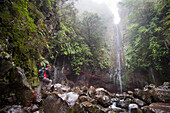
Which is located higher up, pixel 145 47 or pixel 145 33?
pixel 145 33

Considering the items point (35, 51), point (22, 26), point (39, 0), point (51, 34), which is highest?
point (39, 0)

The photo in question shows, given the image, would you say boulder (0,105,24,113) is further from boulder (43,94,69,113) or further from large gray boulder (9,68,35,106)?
boulder (43,94,69,113)

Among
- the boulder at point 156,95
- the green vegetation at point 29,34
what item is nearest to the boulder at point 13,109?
the green vegetation at point 29,34

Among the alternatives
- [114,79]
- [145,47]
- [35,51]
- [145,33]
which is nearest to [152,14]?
[145,33]

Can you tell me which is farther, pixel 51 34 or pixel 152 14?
pixel 152 14

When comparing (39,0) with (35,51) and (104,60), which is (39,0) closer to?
(35,51)

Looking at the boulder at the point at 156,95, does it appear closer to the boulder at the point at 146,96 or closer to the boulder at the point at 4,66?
the boulder at the point at 146,96

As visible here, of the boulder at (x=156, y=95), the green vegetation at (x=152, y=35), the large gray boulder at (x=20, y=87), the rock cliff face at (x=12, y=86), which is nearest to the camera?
the rock cliff face at (x=12, y=86)

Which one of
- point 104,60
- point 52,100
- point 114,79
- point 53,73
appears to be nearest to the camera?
point 52,100

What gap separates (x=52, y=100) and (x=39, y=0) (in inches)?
228

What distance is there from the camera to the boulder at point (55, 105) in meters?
3.00

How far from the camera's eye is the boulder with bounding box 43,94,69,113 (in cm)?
300

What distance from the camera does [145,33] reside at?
9.39m

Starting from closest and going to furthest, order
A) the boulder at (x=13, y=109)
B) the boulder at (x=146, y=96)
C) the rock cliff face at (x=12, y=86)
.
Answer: the boulder at (x=13, y=109), the rock cliff face at (x=12, y=86), the boulder at (x=146, y=96)
